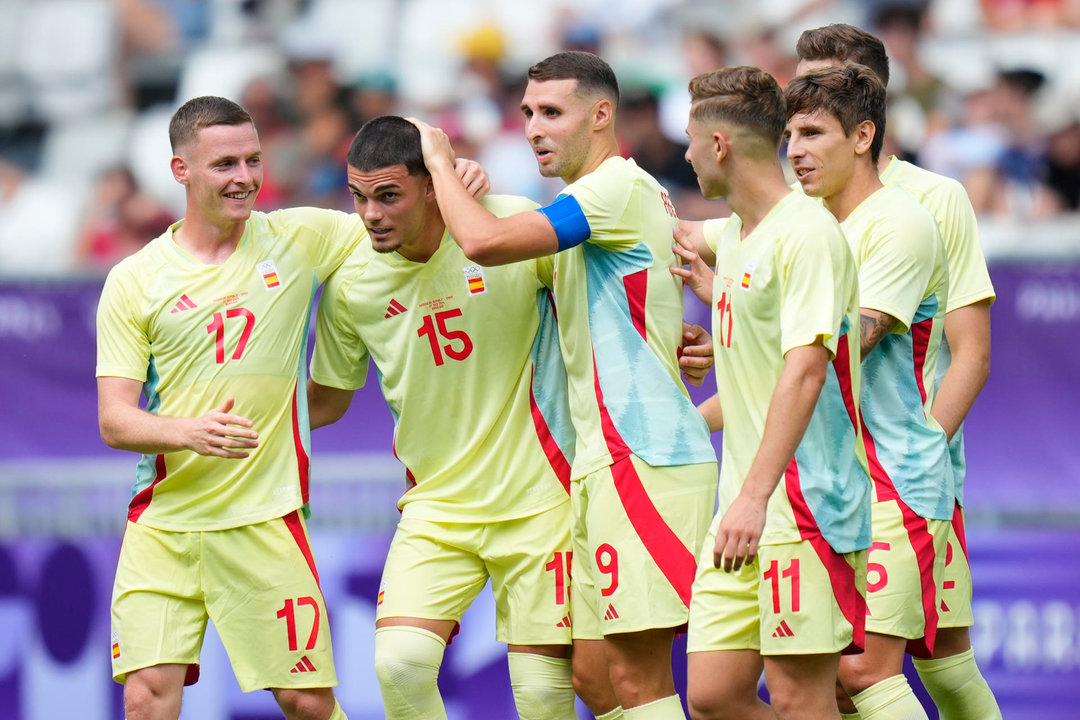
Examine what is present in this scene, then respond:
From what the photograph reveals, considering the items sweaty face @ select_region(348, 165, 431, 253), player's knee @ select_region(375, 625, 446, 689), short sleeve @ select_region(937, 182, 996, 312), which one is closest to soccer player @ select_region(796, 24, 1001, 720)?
short sleeve @ select_region(937, 182, 996, 312)

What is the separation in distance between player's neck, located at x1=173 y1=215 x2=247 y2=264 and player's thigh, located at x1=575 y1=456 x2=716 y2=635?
1660 mm

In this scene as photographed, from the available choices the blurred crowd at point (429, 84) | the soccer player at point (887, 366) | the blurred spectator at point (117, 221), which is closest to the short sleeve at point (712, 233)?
the soccer player at point (887, 366)

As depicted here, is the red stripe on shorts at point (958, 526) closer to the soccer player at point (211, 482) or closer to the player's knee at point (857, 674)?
the player's knee at point (857, 674)

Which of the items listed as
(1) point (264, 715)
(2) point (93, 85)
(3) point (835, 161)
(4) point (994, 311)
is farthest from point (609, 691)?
(2) point (93, 85)

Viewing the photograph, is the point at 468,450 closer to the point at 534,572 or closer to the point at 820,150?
the point at 534,572

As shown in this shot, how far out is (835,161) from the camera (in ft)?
16.5

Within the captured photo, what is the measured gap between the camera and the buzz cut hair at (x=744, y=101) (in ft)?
14.7

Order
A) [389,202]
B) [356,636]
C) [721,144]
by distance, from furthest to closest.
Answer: [356,636], [389,202], [721,144]

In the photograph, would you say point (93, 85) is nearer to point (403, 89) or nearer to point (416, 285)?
point (403, 89)

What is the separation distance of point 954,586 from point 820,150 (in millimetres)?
1668

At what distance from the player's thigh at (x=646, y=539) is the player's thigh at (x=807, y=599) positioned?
0.52m

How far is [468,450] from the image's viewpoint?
5375 mm

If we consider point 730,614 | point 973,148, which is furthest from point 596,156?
point 973,148

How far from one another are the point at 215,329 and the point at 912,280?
8.02 feet
